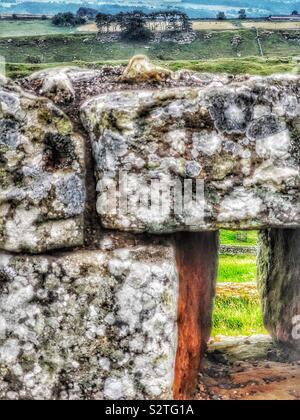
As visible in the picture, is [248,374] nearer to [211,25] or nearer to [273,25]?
[211,25]

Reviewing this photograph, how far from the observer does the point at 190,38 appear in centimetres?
9538

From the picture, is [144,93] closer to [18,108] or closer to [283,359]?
[18,108]

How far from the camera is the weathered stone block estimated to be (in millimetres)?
4891

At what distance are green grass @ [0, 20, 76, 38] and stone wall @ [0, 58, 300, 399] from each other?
86.3m

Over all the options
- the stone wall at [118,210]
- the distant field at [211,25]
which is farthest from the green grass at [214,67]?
the distant field at [211,25]

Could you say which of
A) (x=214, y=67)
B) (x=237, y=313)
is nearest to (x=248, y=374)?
(x=237, y=313)

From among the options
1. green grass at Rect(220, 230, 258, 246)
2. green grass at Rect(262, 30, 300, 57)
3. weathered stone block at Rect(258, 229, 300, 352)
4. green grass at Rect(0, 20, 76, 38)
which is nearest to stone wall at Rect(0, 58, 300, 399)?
weathered stone block at Rect(258, 229, 300, 352)

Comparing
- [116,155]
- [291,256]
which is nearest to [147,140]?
[116,155]

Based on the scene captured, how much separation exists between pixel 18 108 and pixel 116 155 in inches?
22.3

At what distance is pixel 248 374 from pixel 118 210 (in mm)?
1867

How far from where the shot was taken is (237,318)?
7297 millimetres

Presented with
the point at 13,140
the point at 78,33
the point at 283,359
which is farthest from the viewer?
the point at 78,33

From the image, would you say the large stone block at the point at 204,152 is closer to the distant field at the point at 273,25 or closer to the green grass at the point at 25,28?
the green grass at the point at 25,28

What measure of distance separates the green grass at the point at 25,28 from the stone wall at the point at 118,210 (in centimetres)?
8634
